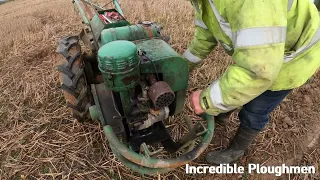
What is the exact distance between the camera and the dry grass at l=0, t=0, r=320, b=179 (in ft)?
7.37

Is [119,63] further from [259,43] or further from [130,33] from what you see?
[259,43]

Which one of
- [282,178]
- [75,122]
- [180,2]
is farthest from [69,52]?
[180,2]

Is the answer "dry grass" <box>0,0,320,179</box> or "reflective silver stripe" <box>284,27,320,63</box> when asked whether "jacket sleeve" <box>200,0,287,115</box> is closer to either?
"reflective silver stripe" <box>284,27,320,63</box>

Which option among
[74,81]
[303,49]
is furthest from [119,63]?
[303,49]

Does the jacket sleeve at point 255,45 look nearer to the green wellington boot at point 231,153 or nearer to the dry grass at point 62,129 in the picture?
the green wellington boot at point 231,153

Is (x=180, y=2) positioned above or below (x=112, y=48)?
below

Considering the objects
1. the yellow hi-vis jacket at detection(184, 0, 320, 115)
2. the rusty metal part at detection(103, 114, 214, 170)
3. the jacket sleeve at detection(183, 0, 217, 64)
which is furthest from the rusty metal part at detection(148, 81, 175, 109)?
the jacket sleeve at detection(183, 0, 217, 64)

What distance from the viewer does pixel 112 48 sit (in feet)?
4.96

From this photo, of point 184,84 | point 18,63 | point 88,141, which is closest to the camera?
point 184,84

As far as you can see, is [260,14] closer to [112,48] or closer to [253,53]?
[253,53]

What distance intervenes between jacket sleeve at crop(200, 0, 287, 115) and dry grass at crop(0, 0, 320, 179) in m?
1.00

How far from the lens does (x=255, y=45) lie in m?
1.29

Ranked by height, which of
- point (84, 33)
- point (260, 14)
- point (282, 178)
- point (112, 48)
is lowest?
point (282, 178)

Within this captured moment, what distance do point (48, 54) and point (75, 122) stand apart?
123 centimetres
